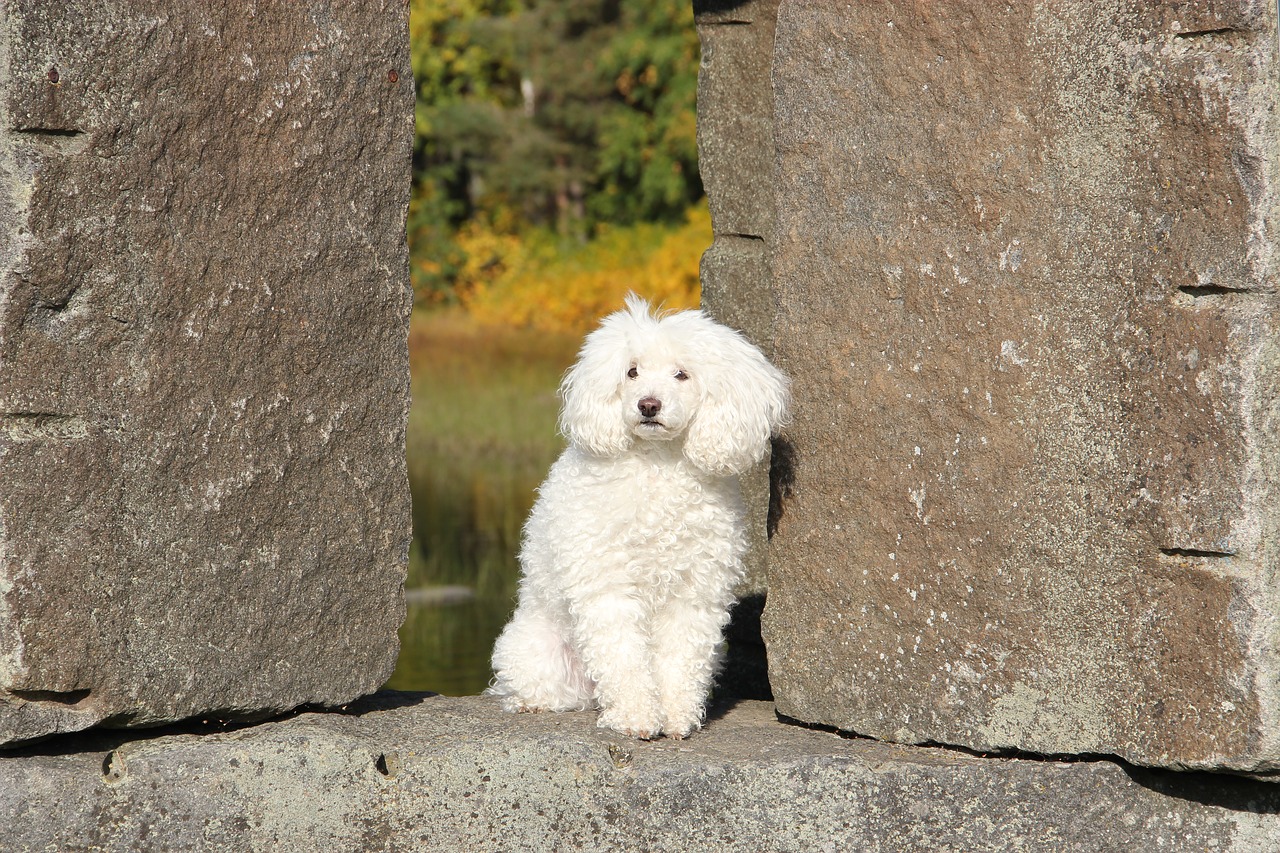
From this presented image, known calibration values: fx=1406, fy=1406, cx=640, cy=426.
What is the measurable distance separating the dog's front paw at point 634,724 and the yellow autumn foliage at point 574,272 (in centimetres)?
1218

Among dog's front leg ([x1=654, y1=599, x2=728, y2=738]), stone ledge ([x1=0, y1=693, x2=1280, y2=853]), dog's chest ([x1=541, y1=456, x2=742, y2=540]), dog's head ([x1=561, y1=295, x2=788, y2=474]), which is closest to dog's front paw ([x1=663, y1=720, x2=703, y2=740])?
dog's front leg ([x1=654, y1=599, x2=728, y2=738])

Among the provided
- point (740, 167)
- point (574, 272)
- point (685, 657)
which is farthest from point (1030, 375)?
point (574, 272)

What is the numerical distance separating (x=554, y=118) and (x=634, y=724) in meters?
17.6

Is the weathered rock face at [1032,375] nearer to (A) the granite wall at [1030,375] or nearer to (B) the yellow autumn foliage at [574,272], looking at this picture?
(A) the granite wall at [1030,375]

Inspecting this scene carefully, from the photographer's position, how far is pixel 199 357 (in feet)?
11.4

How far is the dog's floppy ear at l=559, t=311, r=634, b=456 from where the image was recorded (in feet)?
12.5

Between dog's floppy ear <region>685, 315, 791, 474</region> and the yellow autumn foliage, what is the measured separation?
39.4 feet

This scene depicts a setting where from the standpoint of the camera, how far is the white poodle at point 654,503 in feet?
12.4

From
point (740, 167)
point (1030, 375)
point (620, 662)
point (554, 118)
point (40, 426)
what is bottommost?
point (620, 662)

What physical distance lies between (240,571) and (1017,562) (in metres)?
1.98

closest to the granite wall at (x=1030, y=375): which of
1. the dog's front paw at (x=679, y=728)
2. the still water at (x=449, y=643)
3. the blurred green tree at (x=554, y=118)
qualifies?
the dog's front paw at (x=679, y=728)

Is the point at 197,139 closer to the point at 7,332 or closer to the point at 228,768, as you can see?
the point at 7,332

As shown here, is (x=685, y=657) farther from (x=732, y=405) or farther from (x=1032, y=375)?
(x=1032, y=375)

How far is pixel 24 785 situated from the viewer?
3.35 metres
